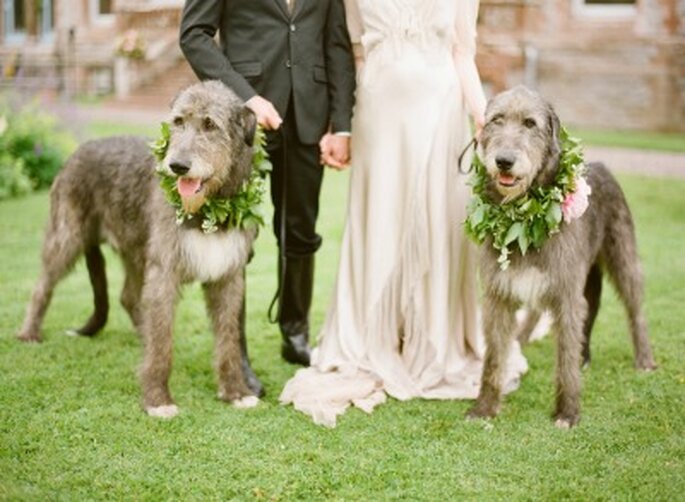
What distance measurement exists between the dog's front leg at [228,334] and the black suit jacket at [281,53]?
1005mm

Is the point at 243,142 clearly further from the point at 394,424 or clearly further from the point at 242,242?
the point at 394,424

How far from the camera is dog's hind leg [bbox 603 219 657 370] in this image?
18.3 feet

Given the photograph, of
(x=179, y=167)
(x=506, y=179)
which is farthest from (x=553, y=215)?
(x=179, y=167)

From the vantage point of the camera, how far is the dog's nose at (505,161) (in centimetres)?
428

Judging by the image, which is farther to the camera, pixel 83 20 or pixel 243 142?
pixel 83 20

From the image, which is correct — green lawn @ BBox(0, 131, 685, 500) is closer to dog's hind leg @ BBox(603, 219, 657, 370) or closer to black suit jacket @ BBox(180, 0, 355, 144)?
dog's hind leg @ BBox(603, 219, 657, 370)

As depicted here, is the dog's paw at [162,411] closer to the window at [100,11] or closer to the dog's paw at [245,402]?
the dog's paw at [245,402]

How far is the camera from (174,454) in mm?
4281

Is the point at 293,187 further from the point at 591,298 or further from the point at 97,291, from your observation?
the point at 591,298

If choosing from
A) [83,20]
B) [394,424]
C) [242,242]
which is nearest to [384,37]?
[242,242]

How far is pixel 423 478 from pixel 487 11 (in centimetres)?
1735

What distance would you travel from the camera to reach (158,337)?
4.83m

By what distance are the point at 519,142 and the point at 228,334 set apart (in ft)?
6.45

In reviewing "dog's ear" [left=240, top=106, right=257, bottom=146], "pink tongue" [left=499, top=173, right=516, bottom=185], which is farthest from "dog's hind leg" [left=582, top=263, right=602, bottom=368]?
"dog's ear" [left=240, top=106, right=257, bottom=146]
